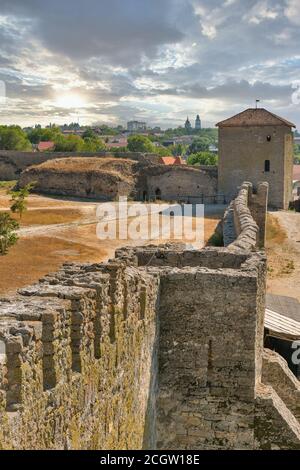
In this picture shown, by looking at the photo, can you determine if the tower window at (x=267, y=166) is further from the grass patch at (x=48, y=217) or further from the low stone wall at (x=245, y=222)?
the grass patch at (x=48, y=217)

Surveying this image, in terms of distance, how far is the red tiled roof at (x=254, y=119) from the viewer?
140 ft

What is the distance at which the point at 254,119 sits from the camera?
43156mm

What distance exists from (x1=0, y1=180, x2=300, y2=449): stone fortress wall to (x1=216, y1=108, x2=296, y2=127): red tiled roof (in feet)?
115

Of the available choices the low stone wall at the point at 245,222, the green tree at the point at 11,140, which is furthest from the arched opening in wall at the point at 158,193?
the green tree at the point at 11,140

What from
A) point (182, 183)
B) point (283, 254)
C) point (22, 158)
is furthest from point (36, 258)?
point (22, 158)

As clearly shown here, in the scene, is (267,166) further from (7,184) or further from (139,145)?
(139,145)

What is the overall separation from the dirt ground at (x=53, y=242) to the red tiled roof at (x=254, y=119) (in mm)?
6882

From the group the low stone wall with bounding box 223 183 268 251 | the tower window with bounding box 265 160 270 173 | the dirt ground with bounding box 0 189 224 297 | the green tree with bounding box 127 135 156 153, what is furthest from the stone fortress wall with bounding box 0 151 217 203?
the green tree with bounding box 127 135 156 153

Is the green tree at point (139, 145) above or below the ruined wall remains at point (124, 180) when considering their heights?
above

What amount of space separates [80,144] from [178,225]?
49.2 m

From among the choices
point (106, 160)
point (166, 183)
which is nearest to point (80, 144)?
point (106, 160)

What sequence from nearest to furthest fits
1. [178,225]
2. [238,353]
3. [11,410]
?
[11,410]
[238,353]
[178,225]
